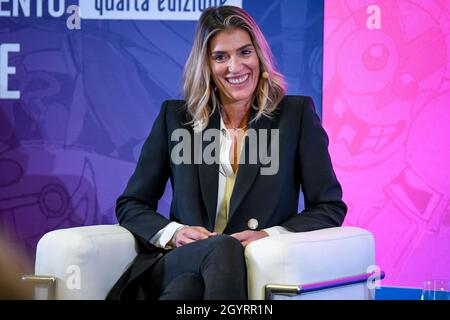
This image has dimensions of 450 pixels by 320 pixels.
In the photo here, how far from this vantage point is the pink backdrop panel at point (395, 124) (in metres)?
3.63

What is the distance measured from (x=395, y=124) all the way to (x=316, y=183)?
46.4 inches

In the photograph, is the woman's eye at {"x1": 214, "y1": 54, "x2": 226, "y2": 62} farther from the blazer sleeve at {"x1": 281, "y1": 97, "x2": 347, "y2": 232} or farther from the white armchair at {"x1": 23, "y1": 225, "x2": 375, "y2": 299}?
the white armchair at {"x1": 23, "y1": 225, "x2": 375, "y2": 299}

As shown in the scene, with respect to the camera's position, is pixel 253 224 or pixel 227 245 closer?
pixel 227 245

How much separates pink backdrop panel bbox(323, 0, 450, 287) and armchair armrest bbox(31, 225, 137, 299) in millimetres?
1646

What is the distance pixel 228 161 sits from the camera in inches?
107

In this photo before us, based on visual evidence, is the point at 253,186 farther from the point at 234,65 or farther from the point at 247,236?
the point at 234,65

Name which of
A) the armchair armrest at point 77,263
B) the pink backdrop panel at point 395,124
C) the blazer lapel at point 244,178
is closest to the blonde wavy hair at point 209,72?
the blazer lapel at point 244,178

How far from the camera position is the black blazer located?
260 cm

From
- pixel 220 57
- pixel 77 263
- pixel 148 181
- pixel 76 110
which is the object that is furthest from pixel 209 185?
pixel 76 110

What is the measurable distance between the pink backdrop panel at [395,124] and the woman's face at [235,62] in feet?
3.51

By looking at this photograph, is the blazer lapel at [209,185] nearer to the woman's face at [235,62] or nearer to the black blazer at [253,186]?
the black blazer at [253,186]

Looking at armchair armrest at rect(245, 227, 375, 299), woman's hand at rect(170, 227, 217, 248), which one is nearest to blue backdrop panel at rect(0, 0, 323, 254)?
woman's hand at rect(170, 227, 217, 248)

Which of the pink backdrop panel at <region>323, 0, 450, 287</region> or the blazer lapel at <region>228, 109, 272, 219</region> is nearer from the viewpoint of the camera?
the blazer lapel at <region>228, 109, 272, 219</region>
